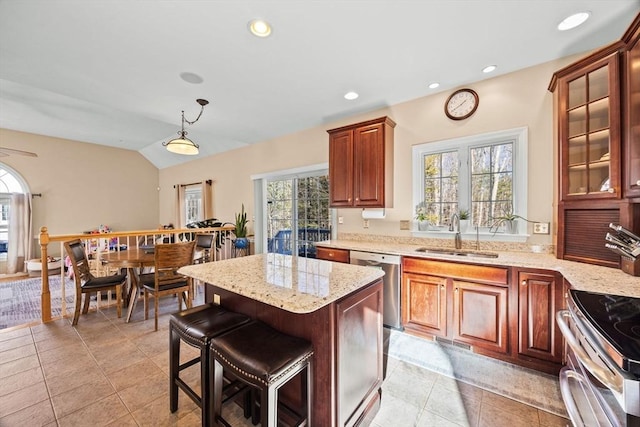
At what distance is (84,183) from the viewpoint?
6836 mm

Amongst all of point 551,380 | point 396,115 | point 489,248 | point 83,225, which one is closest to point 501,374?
point 551,380

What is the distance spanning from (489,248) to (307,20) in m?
2.76

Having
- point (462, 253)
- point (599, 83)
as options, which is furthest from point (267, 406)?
point (599, 83)

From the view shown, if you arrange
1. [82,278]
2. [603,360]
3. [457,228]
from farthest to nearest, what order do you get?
1. [82,278]
2. [457,228]
3. [603,360]

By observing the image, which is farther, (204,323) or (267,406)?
(204,323)

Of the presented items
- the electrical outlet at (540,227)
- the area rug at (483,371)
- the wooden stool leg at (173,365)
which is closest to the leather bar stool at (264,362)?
the wooden stool leg at (173,365)

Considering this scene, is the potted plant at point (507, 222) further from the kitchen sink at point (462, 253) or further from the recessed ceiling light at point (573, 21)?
the recessed ceiling light at point (573, 21)

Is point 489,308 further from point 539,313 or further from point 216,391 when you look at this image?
point 216,391

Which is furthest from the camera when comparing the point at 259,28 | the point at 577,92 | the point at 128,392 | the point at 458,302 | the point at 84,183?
the point at 84,183

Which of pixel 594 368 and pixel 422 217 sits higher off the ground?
pixel 422 217

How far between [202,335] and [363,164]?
8.42ft

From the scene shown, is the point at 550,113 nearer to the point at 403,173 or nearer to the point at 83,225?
the point at 403,173

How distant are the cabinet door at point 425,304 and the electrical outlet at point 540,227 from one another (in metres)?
1.06

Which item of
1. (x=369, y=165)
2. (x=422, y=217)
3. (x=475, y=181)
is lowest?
(x=422, y=217)
